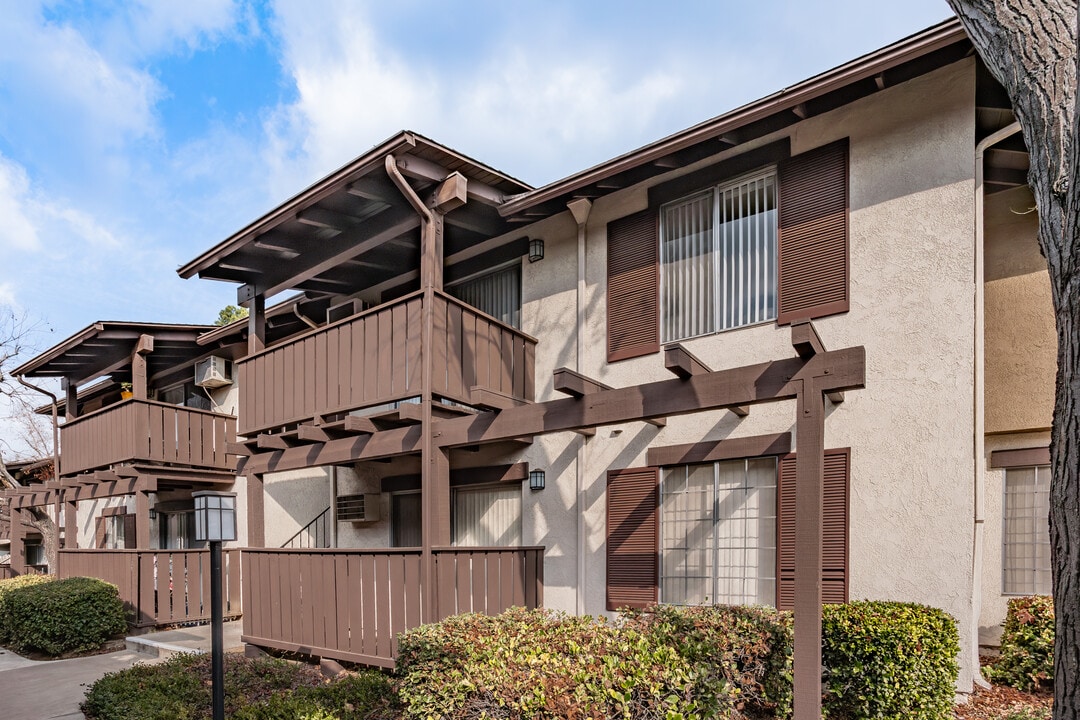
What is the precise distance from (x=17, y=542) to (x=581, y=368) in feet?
62.3

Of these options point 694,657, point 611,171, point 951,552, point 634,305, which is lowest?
point 694,657

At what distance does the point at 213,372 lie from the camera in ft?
51.0

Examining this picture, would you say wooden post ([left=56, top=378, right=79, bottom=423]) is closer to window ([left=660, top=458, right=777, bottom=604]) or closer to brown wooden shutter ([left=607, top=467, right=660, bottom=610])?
brown wooden shutter ([left=607, top=467, right=660, bottom=610])

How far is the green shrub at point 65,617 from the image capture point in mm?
12008

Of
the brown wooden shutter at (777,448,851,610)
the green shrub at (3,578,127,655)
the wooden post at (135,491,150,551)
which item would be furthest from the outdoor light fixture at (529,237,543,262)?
the green shrub at (3,578,127,655)

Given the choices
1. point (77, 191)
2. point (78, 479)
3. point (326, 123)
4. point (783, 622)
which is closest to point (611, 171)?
point (783, 622)

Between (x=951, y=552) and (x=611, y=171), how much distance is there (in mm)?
5096

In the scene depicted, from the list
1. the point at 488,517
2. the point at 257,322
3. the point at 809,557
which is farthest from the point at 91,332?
the point at 809,557

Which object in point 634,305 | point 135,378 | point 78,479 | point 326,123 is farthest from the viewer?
point 326,123

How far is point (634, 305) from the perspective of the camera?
895 cm

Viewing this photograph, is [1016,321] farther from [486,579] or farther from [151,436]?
[151,436]

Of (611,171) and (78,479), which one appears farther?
(78,479)

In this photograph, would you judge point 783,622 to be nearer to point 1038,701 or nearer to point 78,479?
point 1038,701

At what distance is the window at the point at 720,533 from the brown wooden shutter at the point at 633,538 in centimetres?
10
